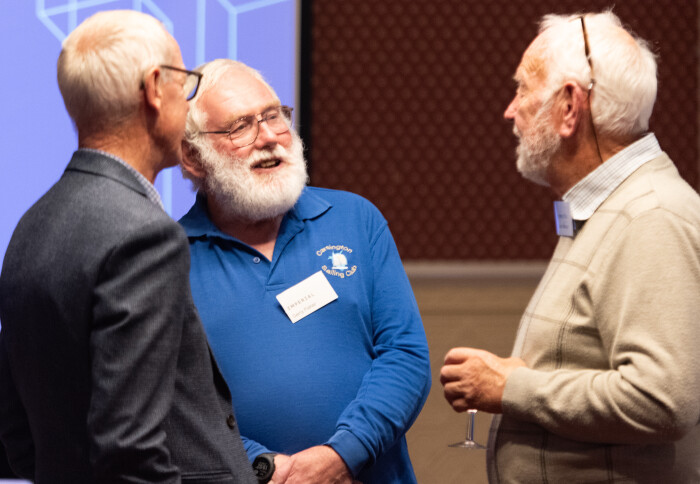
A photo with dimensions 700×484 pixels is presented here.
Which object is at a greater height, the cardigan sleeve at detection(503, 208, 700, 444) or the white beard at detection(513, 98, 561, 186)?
the white beard at detection(513, 98, 561, 186)

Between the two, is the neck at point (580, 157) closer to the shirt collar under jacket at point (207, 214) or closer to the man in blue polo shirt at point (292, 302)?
the man in blue polo shirt at point (292, 302)

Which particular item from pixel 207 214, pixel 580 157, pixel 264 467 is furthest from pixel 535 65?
pixel 264 467

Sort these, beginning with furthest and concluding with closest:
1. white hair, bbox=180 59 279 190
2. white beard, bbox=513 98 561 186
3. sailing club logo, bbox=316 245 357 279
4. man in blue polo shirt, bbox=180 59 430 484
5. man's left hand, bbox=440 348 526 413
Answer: white hair, bbox=180 59 279 190 < sailing club logo, bbox=316 245 357 279 < man in blue polo shirt, bbox=180 59 430 484 < white beard, bbox=513 98 561 186 < man's left hand, bbox=440 348 526 413

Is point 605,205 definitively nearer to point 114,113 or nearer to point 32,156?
point 114,113

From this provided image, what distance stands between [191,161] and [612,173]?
3.44ft

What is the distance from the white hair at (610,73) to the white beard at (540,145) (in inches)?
2.4

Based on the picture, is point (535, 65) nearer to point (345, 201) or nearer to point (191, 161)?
point (345, 201)

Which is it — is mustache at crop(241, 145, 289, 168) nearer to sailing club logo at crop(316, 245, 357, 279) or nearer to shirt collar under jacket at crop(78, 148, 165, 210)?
sailing club logo at crop(316, 245, 357, 279)

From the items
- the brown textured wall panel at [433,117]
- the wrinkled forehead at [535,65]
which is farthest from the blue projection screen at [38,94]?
the wrinkled forehead at [535,65]

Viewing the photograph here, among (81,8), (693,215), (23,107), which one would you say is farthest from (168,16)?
(693,215)

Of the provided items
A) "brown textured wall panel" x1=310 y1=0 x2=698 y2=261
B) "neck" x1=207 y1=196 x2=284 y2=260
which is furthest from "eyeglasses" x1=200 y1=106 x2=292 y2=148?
"brown textured wall panel" x1=310 y1=0 x2=698 y2=261

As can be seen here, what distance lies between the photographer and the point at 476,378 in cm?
152

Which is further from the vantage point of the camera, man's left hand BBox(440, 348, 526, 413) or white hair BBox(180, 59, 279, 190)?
white hair BBox(180, 59, 279, 190)

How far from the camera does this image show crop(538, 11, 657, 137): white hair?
150 cm
